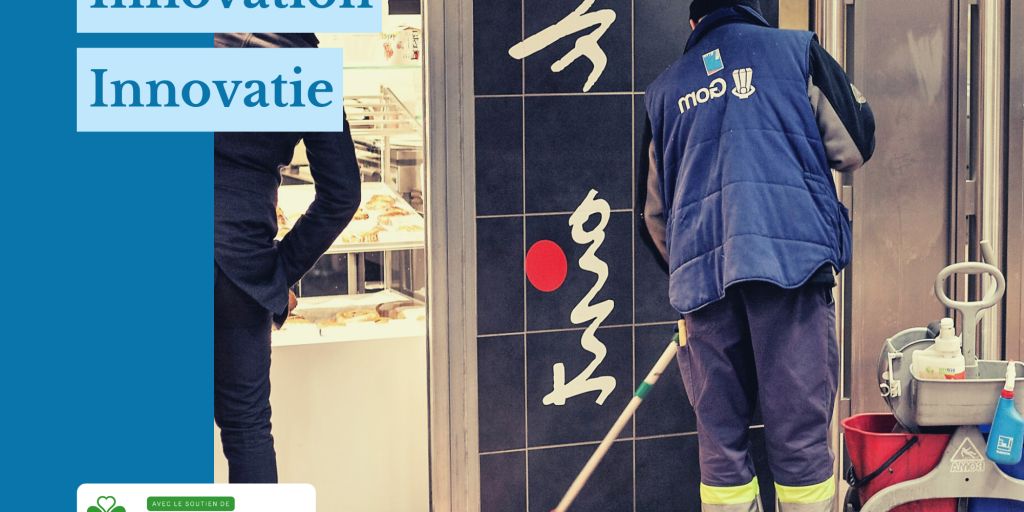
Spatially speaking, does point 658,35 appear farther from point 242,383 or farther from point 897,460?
point 242,383

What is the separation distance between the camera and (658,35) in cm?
394

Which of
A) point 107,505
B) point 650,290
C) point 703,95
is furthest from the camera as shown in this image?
point 650,290

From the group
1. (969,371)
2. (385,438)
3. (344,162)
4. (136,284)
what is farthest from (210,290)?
(969,371)

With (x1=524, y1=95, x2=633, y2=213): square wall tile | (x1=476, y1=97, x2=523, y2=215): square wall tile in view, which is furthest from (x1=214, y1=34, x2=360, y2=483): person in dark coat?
(x1=524, y1=95, x2=633, y2=213): square wall tile

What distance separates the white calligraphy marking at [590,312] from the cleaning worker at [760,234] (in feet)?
1.63

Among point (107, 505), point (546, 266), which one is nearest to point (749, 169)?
point (546, 266)

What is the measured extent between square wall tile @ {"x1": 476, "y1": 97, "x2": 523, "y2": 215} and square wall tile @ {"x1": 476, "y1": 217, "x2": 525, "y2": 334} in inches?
2.2

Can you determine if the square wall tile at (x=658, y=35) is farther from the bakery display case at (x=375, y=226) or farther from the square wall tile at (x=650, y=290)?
the bakery display case at (x=375, y=226)

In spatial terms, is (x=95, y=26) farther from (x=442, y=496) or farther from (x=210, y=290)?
(x=442, y=496)

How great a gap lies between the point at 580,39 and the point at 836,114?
91cm

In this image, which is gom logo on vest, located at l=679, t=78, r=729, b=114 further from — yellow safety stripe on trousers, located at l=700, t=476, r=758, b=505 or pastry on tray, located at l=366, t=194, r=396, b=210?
yellow safety stripe on trousers, located at l=700, t=476, r=758, b=505

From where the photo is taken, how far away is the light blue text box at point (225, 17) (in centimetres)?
299

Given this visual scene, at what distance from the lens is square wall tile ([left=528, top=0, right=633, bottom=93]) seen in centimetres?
383

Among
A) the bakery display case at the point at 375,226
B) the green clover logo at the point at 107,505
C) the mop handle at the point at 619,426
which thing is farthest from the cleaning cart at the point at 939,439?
the green clover logo at the point at 107,505
